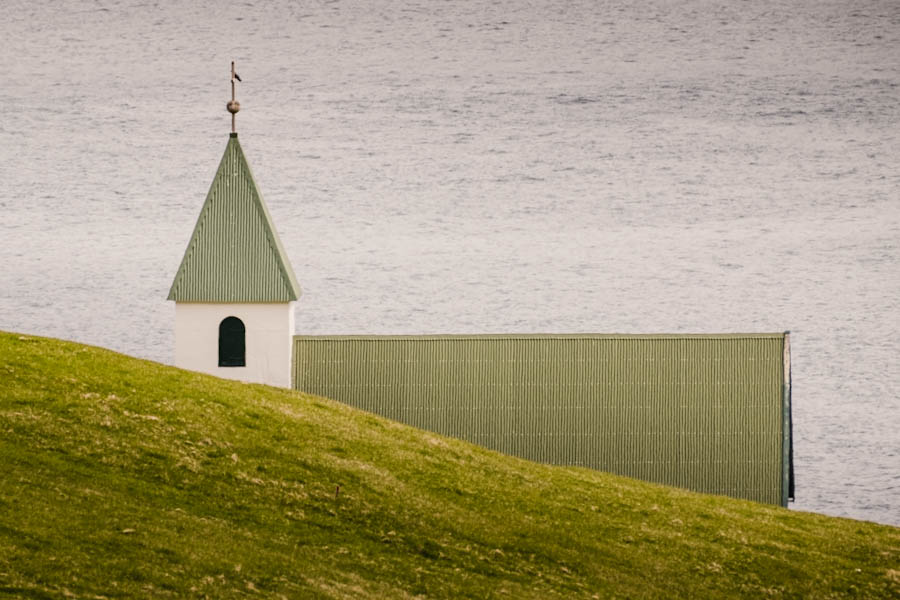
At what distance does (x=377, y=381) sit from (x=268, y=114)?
41.4 metres

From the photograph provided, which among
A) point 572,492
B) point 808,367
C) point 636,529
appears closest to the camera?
point 636,529

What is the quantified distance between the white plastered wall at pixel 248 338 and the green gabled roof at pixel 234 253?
40cm

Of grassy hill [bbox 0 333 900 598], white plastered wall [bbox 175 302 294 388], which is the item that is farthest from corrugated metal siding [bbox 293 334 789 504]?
grassy hill [bbox 0 333 900 598]

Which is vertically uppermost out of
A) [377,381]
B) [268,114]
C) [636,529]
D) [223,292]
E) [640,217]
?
[268,114]

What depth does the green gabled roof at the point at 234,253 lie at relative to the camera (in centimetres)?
4647

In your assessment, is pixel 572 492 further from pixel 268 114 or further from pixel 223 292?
pixel 268 114

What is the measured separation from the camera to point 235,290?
153 ft

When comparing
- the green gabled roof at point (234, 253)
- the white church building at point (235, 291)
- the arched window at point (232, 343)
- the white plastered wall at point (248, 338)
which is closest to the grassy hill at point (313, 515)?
the white plastered wall at point (248, 338)

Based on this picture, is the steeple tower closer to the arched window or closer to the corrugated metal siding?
the arched window

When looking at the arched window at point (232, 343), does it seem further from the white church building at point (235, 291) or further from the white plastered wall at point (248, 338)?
the white plastered wall at point (248, 338)

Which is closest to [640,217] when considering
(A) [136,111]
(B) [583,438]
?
(A) [136,111]

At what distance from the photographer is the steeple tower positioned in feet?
153

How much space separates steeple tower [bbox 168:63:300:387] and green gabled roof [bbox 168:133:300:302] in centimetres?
3

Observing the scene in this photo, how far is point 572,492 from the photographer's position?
125ft
